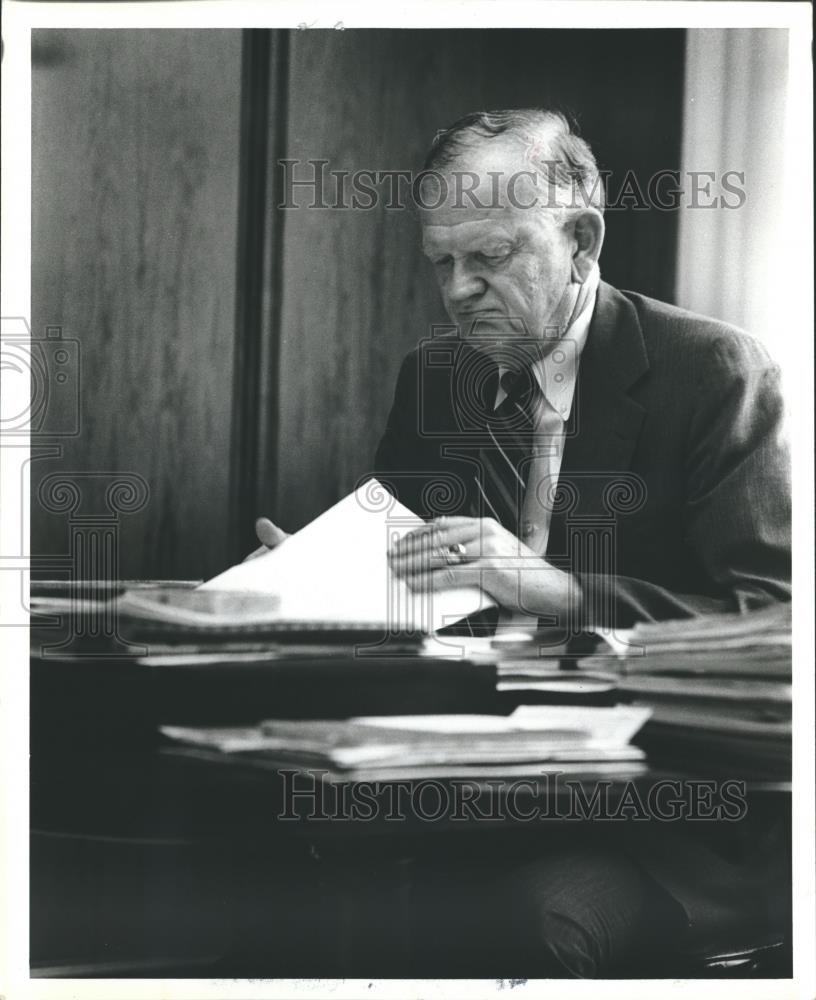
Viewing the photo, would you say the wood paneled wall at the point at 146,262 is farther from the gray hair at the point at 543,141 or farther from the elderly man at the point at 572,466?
the gray hair at the point at 543,141

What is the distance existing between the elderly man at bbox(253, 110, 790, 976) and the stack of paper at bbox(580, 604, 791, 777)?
0.05 metres

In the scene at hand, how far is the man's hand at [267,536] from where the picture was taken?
2330mm

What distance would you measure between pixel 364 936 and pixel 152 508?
Answer: 101cm

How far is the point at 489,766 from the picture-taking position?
91.2 inches

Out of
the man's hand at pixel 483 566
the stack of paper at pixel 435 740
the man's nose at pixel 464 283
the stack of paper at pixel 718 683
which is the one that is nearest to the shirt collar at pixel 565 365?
the man's nose at pixel 464 283

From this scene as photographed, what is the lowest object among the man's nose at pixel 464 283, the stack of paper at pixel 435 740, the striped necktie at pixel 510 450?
the stack of paper at pixel 435 740

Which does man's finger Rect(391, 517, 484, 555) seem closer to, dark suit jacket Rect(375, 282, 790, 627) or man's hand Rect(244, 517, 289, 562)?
dark suit jacket Rect(375, 282, 790, 627)

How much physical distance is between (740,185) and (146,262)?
127 centimetres

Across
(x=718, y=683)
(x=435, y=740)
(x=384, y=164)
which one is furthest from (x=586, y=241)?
(x=435, y=740)

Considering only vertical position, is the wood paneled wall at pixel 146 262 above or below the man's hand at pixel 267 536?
above

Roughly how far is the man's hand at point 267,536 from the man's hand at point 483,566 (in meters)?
0.24

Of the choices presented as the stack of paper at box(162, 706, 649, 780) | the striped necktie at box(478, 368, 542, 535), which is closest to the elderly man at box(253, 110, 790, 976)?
the striped necktie at box(478, 368, 542, 535)

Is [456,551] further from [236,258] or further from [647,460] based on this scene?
[236,258]

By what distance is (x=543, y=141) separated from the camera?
2.32 meters
